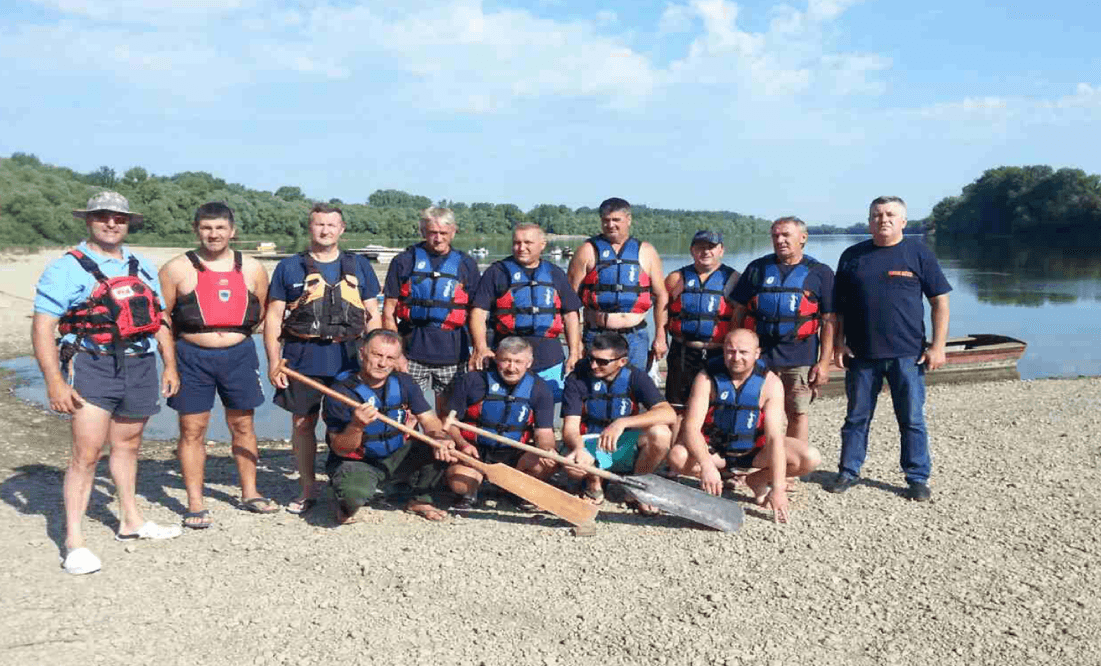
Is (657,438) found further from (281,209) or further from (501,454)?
(281,209)

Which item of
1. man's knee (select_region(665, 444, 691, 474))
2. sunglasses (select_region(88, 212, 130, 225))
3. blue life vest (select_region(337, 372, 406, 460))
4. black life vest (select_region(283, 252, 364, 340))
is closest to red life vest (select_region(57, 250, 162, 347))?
sunglasses (select_region(88, 212, 130, 225))

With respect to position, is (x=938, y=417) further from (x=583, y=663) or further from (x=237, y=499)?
(x=237, y=499)

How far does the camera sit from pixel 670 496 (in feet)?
18.0

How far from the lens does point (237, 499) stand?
618 centimetres

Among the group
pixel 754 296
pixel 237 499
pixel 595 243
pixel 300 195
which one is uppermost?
pixel 300 195

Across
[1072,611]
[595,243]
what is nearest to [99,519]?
[595,243]

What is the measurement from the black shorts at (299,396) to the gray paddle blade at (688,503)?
7.63 feet

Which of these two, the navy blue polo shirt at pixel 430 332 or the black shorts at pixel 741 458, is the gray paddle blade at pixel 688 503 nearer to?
the black shorts at pixel 741 458

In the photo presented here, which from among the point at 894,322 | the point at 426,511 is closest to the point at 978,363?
the point at 894,322

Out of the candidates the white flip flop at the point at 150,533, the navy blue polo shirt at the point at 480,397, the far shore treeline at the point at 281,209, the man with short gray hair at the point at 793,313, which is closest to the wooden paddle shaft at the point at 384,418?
the navy blue polo shirt at the point at 480,397

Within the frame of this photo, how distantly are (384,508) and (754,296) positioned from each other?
10.8 ft

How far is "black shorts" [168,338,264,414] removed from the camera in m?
5.18

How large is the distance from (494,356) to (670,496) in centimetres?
164

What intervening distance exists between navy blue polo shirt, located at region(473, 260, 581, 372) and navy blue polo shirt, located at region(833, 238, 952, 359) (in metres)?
2.20
